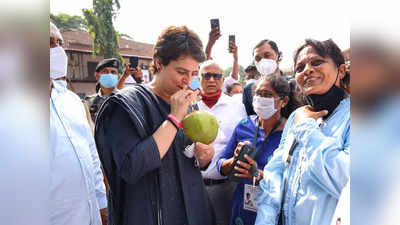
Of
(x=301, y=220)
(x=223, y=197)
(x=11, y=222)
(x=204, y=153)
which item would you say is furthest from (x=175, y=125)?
(x=223, y=197)

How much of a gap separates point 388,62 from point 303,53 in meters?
1.27

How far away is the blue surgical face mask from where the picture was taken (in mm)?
4258

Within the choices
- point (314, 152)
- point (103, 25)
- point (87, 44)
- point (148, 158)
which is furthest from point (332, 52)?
point (87, 44)

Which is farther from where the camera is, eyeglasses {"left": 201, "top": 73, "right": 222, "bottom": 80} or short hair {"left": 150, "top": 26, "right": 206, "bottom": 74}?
eyeglasses {"left": 201, "top": 73, "right": 222, "bottom": 80}

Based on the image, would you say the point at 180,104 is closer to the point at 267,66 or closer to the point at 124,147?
the point at 124,147

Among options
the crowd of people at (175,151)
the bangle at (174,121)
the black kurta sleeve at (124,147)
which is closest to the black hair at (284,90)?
the crowd of people at (175,151)

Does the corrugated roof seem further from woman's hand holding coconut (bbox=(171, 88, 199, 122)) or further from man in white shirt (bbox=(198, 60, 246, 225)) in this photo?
woman's hand holding coconut (bbox=(171, 88, 199, 122))

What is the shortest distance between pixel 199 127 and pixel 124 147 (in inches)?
17.5

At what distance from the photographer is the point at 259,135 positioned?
7.81 ft

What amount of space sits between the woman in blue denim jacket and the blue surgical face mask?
325 cm

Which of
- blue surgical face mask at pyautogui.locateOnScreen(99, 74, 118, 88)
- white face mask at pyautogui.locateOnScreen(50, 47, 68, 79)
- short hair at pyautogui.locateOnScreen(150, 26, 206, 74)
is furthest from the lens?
blue surgical face mask at pyautogui.locateOnScreen(99, 74, 118, 88)

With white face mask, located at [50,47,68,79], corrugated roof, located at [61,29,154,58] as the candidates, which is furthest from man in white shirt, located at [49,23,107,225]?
corrugated roof, located at [61,29,154,58]

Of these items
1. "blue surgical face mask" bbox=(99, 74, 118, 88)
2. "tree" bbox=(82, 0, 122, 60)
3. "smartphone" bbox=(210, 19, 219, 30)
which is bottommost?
"blue surgical face mask" bbox=(99, 74, 118, 88)

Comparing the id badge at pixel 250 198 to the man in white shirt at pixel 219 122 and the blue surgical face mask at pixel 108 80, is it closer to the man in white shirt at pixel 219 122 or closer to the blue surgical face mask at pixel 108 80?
the man in white shirt at pixel 219 122
